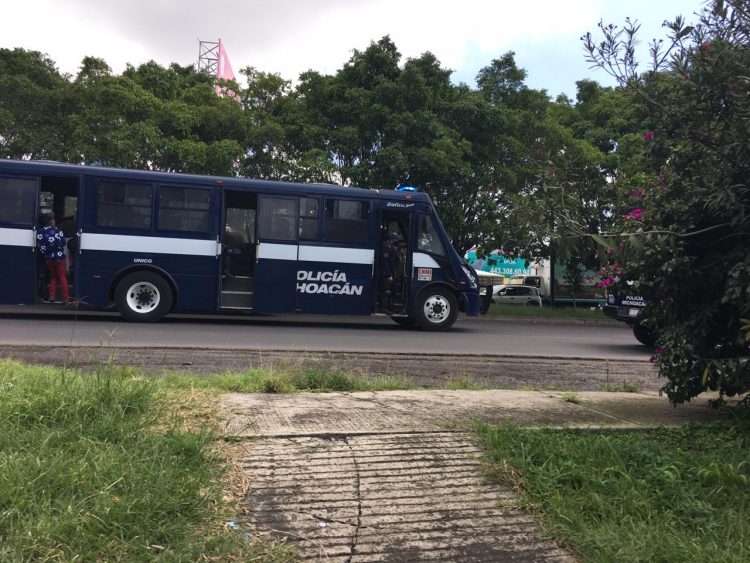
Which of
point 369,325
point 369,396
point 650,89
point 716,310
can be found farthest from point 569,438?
point 369,325

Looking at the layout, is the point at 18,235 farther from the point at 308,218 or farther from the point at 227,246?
the point at 308,218

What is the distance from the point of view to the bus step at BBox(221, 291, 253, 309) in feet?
40.8

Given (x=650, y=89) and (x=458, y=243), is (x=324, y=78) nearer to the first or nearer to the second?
(x=458, y=243)

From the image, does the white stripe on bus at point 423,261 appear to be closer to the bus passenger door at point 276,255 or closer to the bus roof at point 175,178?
the bus roof at point 175,178

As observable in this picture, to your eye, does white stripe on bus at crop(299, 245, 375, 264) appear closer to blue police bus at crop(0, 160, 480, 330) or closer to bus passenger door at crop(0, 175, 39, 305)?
blue police bus at crop(0, 160, 480, 330)

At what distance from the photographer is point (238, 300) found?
12.5m

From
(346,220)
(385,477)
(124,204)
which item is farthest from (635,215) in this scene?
(124,204)

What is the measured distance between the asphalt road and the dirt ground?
0.48 meters

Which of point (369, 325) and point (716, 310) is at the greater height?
point (716, 310)

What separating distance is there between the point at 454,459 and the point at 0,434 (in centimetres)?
249

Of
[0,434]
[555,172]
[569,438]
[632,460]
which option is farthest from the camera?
[555,172]

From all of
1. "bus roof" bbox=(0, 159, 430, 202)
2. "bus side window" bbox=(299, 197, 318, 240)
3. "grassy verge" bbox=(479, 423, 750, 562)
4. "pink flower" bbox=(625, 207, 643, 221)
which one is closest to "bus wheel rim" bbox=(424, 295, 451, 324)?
"bus roof" bbox=(0, 159, 430, 202)

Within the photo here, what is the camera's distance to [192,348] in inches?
330

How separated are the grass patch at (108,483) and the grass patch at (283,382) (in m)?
1.21
